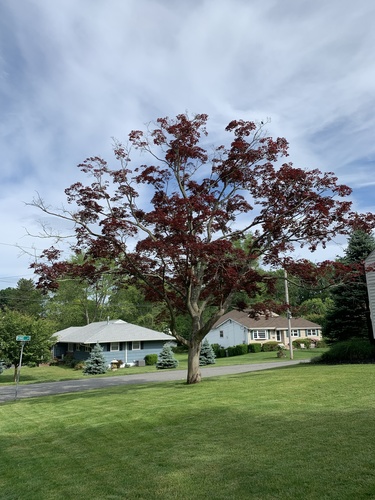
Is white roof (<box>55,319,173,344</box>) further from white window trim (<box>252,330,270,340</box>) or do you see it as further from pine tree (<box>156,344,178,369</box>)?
white window trim (<box>252,330,270,340</box>)

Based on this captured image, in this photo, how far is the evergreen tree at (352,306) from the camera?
26.5 m

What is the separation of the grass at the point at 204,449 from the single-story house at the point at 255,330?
1539 inches

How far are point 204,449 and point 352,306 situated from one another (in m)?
22.9

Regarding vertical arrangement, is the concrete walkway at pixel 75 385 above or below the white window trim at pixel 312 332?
below

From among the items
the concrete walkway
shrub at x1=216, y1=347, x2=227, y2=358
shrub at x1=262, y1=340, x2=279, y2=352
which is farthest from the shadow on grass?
shrub at x1=262, y1=340, x2=279, y2=352

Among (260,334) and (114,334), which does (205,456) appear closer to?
(114,334)

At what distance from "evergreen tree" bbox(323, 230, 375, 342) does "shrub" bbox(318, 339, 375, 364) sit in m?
5.89

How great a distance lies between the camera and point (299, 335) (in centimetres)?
5491

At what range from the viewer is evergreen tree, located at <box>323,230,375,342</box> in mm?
26531

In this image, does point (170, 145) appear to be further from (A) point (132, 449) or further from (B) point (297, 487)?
(B) point (297, 487)

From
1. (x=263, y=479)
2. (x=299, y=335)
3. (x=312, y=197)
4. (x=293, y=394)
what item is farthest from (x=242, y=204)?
(x=299, y=335)

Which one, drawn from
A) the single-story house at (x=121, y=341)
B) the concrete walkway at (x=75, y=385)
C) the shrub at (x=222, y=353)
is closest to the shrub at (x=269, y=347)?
the shrub at (x=222, y=353)

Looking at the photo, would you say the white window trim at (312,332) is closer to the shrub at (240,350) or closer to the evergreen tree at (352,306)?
the shrub at (240,350)

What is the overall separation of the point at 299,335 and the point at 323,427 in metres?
50.3
